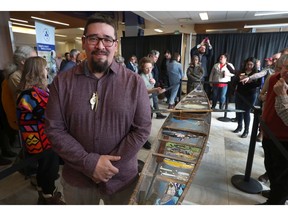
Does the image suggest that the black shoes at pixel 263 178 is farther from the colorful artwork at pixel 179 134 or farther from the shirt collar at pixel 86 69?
the shirt collar at pixel 86 69

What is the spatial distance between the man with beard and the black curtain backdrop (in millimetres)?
6211

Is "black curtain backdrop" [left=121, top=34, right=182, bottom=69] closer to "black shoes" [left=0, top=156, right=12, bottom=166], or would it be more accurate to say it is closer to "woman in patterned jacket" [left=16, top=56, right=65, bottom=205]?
"black shoes" [left=0, top=156, right=12, bottom=166]

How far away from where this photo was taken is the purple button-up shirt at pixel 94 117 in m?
0.99

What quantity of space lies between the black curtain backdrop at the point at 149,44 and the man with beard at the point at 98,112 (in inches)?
245

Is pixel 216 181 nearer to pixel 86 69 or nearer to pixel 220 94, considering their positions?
pixel 86 69

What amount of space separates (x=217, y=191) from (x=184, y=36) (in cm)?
629

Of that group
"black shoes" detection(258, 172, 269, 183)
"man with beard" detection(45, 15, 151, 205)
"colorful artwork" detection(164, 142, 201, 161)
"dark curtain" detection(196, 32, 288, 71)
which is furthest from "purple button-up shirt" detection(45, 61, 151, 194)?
"dark curtain" detection(196, 32, 288, 71)

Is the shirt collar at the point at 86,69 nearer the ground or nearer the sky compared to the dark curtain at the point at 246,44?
nearer the ground

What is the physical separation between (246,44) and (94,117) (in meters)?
6.51

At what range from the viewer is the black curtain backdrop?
683cm

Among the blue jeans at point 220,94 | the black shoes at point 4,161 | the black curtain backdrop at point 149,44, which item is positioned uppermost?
the black curtain backdrop at point 149,44

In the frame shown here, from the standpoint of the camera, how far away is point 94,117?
3.28 ft

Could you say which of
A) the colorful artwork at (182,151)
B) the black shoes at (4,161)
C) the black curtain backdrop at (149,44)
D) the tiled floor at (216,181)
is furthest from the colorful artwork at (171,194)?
the black curtain backdrop at (149,44)

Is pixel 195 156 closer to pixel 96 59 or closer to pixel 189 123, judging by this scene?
pixel 189 123
